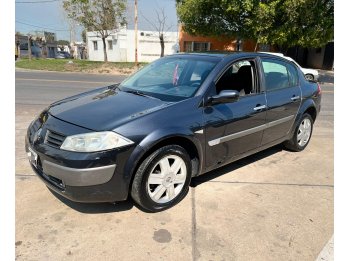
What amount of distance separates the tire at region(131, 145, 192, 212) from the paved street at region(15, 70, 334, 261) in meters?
0.12

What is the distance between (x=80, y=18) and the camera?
25.8 meters

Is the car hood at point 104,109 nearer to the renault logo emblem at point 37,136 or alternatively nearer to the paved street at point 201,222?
the renault logo emblem at point 37,136

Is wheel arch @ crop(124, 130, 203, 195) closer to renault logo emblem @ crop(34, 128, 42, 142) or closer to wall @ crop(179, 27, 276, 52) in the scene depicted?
renault logo emblem @ crop(34, 128, 42, 142)

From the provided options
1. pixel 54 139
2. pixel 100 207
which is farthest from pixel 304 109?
pixel 54 139

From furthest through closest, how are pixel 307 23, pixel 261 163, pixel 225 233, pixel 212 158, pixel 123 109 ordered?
pixel 307 23 → pixel 261 163 → pixel 212 158 → pixel 123 109 → pixel 225 233

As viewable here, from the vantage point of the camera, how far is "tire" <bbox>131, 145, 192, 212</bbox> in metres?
2.93

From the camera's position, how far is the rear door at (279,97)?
4.14 meters

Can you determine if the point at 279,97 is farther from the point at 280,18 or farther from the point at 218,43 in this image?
the point at 218,43

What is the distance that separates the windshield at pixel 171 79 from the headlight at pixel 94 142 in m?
0.81

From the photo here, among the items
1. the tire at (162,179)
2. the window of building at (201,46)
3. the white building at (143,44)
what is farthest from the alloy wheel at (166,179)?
the white building at (143,44)
